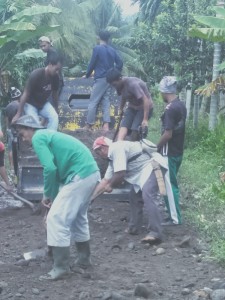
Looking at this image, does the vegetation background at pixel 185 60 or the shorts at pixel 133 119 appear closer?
the shorts at pixel 133 119

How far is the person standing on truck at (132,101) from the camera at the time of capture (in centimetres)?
919

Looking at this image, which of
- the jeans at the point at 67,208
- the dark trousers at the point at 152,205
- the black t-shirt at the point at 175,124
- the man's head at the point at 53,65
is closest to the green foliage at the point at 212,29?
the man's head at the point at 53,65

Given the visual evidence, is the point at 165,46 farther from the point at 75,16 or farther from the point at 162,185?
the point at 75,16

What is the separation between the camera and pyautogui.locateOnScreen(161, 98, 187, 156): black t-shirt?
868 cm

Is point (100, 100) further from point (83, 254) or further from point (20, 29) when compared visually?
point (83, 254)

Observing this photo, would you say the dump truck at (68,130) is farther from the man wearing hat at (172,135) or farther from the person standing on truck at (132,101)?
the man wearing hat at (172,135)

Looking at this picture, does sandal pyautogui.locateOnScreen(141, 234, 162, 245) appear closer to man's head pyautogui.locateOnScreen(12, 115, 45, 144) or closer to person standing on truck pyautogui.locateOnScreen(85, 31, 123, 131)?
man's head pyautogui.locateOnScreen(12, 115, 45, 144)

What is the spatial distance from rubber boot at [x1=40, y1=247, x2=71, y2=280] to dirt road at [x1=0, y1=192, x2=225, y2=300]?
10 centimetres

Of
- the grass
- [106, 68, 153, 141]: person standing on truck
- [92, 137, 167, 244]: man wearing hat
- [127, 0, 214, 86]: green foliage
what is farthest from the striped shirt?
[127, 0, 214, 86]: green foliage

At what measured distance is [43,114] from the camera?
32.9 feet

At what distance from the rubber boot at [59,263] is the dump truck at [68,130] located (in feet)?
11.4

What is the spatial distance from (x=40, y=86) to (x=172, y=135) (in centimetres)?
217

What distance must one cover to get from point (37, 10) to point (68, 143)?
7.76 metres

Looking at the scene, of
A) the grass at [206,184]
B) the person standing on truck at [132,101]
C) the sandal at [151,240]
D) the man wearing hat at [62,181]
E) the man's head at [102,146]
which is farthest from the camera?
the person standing on truck at [132,101]
